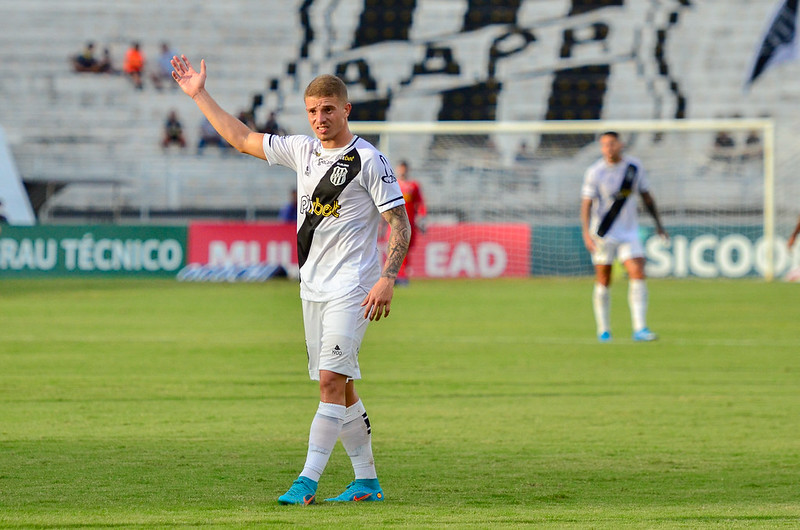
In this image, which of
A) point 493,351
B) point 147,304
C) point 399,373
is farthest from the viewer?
point 147,304

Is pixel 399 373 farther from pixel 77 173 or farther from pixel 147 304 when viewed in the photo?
pixel 77 173

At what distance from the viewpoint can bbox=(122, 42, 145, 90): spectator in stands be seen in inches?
1352

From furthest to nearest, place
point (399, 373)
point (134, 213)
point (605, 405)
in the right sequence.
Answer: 1. point (134, 213)
2. point (399, 373)
3. point (605, 405)

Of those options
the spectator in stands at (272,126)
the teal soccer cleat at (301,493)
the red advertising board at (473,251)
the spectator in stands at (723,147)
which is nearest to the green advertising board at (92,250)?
the red advertising board at (473,251)

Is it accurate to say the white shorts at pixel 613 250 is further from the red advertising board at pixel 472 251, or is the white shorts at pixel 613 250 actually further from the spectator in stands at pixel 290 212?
the spectator in stands at pixel 290 212

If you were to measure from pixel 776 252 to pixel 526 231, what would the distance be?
18.0 ft

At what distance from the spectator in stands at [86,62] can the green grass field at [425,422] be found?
19.3 meters

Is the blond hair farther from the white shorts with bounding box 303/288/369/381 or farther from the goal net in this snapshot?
the goal net

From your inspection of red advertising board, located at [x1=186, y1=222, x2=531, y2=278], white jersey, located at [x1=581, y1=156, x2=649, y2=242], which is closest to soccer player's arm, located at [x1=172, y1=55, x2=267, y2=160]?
white jersey, located at [x1=581, y1=156, x2=649, y2=242]

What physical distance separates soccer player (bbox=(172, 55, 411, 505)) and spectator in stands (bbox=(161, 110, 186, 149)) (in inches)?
1110

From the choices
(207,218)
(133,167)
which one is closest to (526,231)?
(207,218)

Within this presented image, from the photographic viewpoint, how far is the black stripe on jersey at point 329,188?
538cm

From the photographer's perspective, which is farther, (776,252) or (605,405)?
(776,252)

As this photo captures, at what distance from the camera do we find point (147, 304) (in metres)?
19.3
